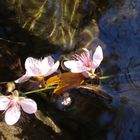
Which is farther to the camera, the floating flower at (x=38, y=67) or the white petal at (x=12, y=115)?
the floating flower at (x=38, y=67)

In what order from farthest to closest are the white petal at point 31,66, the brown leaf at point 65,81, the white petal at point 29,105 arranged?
the brown leaf at point 65,81 < the white petal at point 31,66 < the white petal at point 29,105

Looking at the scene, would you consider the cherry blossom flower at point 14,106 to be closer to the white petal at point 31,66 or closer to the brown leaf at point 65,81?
the white petal at point 31,66

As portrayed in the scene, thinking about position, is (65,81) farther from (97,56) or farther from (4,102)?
(4,102)

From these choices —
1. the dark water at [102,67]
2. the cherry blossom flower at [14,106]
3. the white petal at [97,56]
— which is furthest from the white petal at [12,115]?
the white petal at [97,56]

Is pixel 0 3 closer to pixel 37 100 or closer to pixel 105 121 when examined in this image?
pixel 37 100

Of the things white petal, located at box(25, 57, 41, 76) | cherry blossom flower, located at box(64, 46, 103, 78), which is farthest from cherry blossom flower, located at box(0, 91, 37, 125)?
cherry blossom flower, located at box(64, 46, 103, 78)

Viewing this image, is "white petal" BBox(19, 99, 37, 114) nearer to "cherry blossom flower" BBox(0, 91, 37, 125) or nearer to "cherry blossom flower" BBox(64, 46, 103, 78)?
"cherry blossom flower" BBox(0, 91, 37, 125)

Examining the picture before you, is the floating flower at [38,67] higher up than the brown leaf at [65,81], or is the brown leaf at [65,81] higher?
the floating flower at [38,67]
